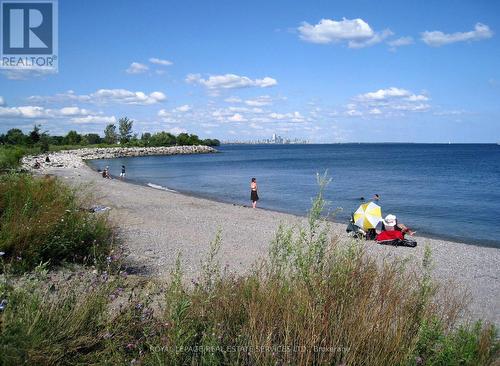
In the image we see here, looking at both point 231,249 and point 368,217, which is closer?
point 231,249

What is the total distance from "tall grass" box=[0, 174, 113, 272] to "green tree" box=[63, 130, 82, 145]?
139 metres

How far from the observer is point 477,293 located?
9141 millimetres

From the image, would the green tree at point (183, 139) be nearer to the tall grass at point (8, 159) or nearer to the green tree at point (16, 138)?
the green tree at point (16, 138)

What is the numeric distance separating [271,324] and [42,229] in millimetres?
4508

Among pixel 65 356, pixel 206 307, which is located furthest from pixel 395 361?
pixel 65 356

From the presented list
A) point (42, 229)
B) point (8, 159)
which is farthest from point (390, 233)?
point (8, 159)

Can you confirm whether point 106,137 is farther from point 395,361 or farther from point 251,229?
point 395,361

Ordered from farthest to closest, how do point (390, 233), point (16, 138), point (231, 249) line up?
point (16, 138) < point (390, 233) < point (231, 249)

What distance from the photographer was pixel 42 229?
20.6ft

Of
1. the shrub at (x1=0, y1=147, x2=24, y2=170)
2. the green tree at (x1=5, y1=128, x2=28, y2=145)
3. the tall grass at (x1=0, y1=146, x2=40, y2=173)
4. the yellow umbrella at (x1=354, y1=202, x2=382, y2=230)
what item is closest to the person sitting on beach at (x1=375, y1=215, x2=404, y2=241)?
the yellow umbrella at (x1=354, y1=202, x2=382, y2=230)

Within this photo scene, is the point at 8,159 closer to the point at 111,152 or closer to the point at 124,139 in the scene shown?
the point at 111,152

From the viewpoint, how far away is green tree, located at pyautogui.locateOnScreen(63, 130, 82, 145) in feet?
443

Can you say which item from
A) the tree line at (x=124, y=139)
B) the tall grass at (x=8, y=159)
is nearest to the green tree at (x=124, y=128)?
the tree line at (x=124, y=139)

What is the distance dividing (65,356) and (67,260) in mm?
3710
